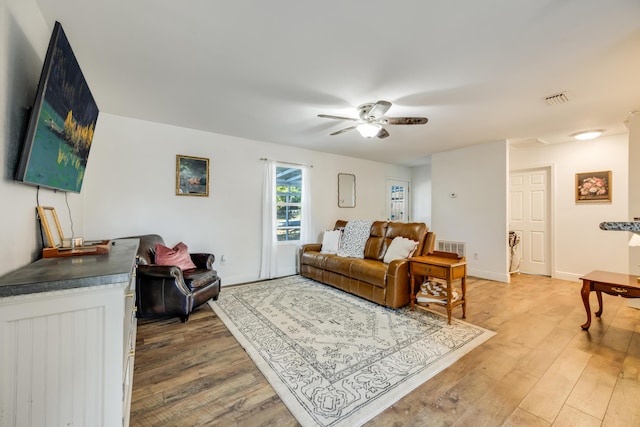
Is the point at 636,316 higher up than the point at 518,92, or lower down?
lower down

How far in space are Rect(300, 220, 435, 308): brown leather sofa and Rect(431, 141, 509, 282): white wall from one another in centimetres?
181

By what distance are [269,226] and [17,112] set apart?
3.25 m

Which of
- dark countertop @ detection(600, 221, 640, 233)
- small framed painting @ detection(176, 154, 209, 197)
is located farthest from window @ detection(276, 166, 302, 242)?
dark countertop @ detection(600, 221, 640, 233)

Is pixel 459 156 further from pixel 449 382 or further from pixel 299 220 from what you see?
pixel 449 382

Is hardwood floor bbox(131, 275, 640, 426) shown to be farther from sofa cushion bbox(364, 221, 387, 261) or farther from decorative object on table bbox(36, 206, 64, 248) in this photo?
sofa cushion bbox(364, 221, 387, 261)

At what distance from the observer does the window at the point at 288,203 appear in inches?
186

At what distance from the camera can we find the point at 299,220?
495cm

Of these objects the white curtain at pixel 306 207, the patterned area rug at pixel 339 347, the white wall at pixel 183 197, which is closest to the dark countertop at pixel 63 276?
the patterned area rug at pixel 339 347

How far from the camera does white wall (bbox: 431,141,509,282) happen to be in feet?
14.4

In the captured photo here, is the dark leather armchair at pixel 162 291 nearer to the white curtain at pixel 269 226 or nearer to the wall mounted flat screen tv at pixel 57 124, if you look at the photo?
the wall mounted flat screen tv at pixel 57 124

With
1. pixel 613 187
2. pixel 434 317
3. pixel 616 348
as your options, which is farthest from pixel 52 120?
pixel 613 187

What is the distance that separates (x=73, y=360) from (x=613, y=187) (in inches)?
256

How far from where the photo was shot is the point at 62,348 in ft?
3.31

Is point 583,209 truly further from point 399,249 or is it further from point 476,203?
point 399,249
